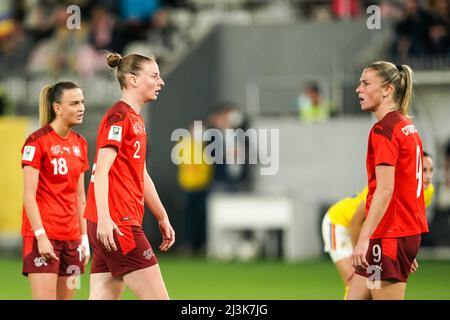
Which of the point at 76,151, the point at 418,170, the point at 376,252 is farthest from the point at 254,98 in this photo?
the point at 376,252

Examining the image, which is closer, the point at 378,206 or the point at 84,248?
the point at 378,206

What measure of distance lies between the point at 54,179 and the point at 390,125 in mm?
2766

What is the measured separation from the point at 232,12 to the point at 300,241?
22.1ft

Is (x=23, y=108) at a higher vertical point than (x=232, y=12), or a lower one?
lower

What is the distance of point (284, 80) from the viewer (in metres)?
22.8

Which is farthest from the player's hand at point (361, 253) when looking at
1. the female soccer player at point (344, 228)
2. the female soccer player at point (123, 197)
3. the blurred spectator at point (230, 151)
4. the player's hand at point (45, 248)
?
the blurred spectator at point (230, 151)

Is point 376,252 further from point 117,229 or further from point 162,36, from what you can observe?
point 162,36

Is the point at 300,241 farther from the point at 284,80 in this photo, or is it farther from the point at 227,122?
the point at 284,80

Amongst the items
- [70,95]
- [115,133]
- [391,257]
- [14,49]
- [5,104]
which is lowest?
[391,257]

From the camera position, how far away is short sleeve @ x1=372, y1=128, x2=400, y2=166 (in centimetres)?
755

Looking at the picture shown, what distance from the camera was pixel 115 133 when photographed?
7809 millimetres

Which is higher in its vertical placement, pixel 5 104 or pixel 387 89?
pixel 5 104
